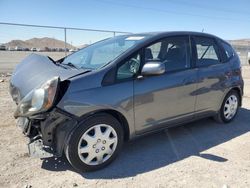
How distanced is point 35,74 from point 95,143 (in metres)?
1.21

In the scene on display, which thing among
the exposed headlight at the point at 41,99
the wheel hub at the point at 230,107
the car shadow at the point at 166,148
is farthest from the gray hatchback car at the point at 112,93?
the wheel hub at the point at 230,107

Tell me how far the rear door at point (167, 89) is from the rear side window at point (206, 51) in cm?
24

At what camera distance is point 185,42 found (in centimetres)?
461

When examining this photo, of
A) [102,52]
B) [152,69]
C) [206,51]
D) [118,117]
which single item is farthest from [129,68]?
[206,51]

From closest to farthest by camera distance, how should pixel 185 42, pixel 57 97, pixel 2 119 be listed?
pixel 57 97 → pixel 185 42 → pixel 2 119

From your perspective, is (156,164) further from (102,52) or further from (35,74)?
(35,74)

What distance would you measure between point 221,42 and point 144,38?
197 cm

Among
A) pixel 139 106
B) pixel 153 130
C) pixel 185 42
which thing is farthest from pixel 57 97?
pixel 185 42

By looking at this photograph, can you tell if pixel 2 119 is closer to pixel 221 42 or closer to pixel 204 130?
pixel 204 130

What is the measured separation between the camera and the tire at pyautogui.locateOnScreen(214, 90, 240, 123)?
211 inches

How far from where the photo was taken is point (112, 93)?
11.6 ft

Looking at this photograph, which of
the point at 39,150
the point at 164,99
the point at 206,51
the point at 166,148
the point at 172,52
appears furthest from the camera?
the point at 206,51

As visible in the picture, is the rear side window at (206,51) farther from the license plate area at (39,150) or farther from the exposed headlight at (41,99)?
the license plate area at (39,150)

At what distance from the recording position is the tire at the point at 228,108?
5.35 m
